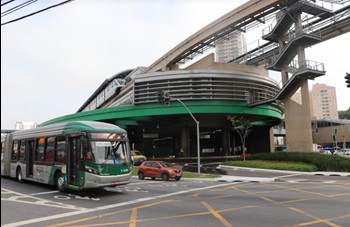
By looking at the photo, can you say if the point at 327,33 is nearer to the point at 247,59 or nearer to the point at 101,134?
the point at 247,59

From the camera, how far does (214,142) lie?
79188 millimetres

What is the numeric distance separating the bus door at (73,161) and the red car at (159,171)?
9845mm

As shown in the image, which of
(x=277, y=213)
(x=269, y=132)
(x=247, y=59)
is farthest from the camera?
(x=269, y=132)

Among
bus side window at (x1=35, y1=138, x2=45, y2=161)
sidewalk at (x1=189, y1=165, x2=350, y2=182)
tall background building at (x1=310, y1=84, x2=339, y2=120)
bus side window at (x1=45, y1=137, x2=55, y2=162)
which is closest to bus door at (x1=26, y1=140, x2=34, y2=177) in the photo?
bus side window at (x1=35, y1=138, x2=45, y2=161)

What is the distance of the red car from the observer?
925 inches

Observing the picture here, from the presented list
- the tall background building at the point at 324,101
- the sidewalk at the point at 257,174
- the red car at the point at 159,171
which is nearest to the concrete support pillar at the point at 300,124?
the sidewalk at the point at 257,174

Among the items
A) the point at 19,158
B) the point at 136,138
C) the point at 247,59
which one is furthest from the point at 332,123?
the point at 19,158

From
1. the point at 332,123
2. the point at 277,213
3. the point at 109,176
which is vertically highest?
the point at 332,123

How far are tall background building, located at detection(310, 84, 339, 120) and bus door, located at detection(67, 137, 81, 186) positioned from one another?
14901 cm

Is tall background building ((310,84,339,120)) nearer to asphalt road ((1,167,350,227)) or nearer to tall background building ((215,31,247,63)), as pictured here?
tall background building ((215,31,247,63))

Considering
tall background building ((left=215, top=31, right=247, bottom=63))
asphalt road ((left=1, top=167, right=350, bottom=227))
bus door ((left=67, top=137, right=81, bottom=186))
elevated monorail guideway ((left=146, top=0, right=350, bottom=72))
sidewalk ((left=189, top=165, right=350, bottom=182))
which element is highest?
tall background building ((left=215, top=31, right=247, bottom=63))

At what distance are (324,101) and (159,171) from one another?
14456 cm

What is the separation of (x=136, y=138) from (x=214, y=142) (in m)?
21.2

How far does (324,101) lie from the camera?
5891 inches
